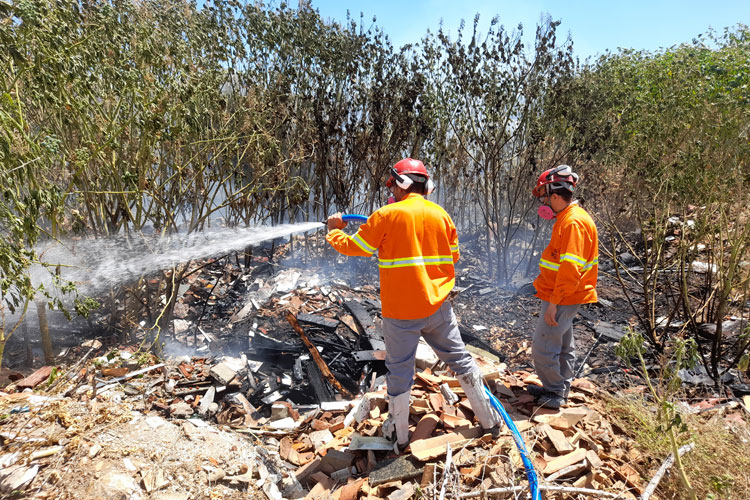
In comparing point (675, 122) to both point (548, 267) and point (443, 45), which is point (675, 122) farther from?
point (548, 267)

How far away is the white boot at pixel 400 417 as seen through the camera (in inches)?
124

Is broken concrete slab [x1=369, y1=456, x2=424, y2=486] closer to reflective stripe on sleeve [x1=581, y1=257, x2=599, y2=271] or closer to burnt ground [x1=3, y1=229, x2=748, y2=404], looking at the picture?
reflective stripe on sleeve [x1=581, y1=257, x2=599, y2=271]

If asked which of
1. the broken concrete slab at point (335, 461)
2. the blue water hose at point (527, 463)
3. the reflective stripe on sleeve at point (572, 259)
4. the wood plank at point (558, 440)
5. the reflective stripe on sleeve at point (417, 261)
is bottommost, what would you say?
the broken concrete slab at point (335, 461)

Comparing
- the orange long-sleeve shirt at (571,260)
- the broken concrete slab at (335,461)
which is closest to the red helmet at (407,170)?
the orange long-sleeve shirt at (571,260)

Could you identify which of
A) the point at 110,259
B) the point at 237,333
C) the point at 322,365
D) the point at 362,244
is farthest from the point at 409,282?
the point at 110,259

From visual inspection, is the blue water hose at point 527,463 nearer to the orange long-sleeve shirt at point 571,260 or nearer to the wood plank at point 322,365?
the orange long-sleeve shirt at point 571,260

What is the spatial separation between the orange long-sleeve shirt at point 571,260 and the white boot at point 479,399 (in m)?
0.98

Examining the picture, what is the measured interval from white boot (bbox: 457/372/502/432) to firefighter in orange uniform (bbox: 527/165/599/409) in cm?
78

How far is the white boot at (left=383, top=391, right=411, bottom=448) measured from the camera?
3.14 meters

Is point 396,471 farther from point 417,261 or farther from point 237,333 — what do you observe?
point 237,333

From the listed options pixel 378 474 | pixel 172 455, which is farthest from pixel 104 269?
pixel 378 474

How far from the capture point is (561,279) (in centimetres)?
343

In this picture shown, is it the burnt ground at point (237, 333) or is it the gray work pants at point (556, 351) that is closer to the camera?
the burnt ground at point (237, 333)

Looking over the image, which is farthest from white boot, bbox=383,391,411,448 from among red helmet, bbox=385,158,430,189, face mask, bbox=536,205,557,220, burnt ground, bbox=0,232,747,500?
face mask, bbox=536,205,557,220
